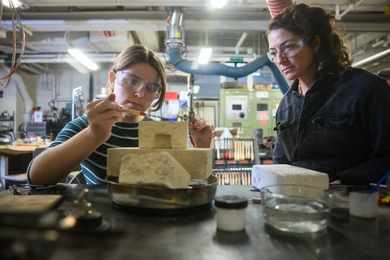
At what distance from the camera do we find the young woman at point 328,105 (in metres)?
1.14

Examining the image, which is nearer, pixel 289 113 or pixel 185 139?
pixel 185 139

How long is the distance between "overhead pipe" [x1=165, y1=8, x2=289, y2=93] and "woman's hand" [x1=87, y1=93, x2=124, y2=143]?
2.89m

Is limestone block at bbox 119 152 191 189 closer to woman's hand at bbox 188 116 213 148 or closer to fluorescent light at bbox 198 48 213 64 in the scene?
woman's hand at bbox 188 116 213 148

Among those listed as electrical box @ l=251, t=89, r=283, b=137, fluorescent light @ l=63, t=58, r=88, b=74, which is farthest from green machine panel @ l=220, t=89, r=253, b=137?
fluorescent light @ l=63, t=58, r=88, b=74

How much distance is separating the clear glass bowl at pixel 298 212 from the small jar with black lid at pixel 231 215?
8cm

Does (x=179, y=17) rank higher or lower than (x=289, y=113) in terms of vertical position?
higher

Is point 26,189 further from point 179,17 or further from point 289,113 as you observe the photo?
point 179,17

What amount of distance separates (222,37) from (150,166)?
6276 mm

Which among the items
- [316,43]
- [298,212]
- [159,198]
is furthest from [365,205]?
[316,43]

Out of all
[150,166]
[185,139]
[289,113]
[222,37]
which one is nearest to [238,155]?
[289,113]

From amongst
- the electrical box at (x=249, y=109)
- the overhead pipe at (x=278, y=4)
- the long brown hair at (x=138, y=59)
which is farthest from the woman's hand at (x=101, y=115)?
the electrical box at (x=249, y=109)

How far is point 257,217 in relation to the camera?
663mm

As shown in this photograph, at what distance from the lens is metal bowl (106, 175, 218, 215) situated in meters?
0.62

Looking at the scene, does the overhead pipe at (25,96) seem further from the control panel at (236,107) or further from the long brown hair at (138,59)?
the long brown hair at (138,59)
